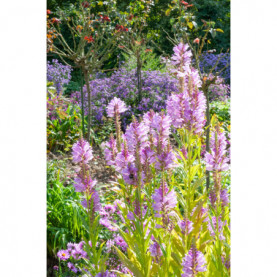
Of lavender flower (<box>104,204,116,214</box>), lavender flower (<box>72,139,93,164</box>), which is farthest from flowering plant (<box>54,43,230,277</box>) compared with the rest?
lavender flower (<box>104,204,116,214</box>)

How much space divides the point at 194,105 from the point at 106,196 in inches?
75.8

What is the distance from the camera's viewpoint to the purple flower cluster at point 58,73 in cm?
396

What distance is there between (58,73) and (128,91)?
102cm

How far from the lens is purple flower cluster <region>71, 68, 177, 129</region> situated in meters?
4.79

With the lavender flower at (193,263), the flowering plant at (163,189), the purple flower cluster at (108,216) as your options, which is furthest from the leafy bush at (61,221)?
the lavender flower at (193,263)

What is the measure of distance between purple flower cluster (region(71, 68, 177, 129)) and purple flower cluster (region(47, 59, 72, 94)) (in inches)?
12.6

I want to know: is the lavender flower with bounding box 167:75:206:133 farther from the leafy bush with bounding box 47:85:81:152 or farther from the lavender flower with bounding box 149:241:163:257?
the leafy bush with bounding box 47:85:81:152

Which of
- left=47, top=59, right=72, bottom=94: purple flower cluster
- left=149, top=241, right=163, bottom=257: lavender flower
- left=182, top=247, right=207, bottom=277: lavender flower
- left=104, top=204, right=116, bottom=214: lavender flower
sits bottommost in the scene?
left=104, top=204, right=116, bottom=214: lavender flower

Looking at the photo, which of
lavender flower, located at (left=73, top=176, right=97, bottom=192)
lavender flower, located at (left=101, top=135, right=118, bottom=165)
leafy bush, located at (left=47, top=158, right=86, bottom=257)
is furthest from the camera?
leafy bush, located at (left=47, top=158, right=86, bottom=257)

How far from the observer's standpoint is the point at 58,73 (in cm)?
429

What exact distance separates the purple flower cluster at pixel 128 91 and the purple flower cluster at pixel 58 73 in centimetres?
32
